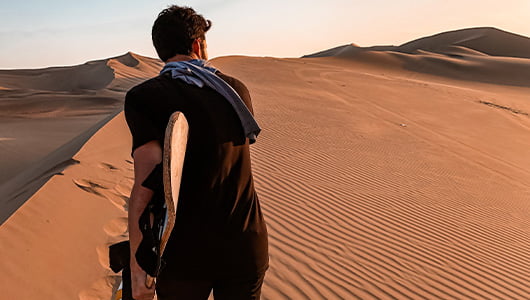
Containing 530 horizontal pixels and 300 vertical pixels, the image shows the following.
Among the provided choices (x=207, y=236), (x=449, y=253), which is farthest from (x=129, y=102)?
(x=449, y=253)

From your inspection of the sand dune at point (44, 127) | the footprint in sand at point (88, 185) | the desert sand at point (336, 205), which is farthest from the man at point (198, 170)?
the footprint in sand at point (88, 185)

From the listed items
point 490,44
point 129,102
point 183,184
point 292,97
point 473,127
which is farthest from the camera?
point 490,44

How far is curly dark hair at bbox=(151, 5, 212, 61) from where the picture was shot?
1409 mm

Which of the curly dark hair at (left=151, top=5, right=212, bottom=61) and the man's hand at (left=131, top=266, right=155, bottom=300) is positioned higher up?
the curly dark hair at (left=151, top=5, right=212, bottom=61)

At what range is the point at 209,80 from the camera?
4.61 feet

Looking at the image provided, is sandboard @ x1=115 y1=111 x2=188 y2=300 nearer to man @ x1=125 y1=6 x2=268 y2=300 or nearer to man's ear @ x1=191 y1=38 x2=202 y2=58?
man @ x1=125 y1=6 x2=268 y2=300

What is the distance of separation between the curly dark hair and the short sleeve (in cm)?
23

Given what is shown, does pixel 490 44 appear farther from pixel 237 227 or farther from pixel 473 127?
pixel 237 227

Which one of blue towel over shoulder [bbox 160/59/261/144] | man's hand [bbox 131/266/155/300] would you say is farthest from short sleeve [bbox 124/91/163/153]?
man's hand [bbox 131/266/155/300]

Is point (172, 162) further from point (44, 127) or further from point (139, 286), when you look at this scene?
point (44, 127)

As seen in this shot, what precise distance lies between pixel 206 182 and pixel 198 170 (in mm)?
50

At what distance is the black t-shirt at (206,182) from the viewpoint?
4.35 feet

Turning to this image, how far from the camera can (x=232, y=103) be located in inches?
56.2

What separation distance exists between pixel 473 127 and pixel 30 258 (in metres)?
13.3
